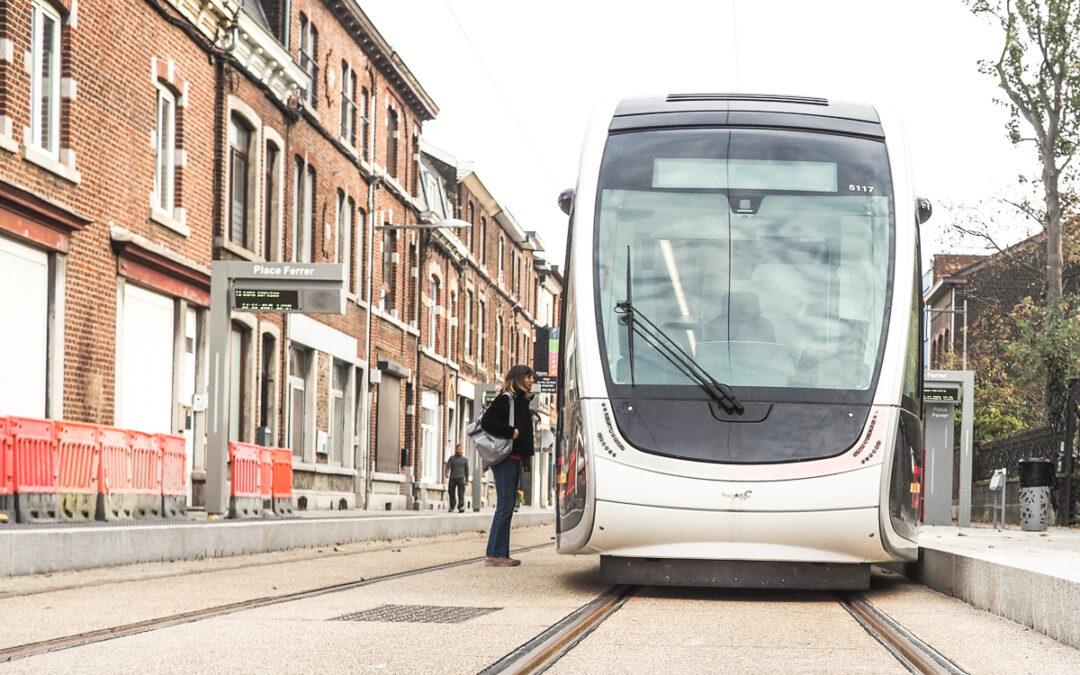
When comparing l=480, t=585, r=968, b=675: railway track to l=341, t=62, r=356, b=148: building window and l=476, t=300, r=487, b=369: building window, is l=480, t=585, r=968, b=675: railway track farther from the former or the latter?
l=476, t=300, r=487, b=369: building window

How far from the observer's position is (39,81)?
19219 millimetres

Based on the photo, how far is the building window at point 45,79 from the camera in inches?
747

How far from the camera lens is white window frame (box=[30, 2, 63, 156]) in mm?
18906

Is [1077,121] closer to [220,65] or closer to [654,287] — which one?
[220,65]

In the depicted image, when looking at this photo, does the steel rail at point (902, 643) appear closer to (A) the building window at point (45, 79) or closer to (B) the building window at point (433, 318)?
(A) the building window at point (45, 79)

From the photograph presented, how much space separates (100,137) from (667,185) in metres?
12.0

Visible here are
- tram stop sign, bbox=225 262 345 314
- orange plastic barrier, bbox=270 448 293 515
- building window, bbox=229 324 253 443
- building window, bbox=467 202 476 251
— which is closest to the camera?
tram stop sign, bbox=225 262 345 314

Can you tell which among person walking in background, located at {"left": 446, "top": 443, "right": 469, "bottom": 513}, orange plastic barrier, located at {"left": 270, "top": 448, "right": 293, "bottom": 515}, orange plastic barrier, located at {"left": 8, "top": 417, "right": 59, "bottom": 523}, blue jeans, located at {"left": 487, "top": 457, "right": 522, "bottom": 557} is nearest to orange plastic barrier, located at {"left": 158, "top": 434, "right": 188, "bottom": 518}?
orange plastic barrier, located at {"left": 270, "top": 448, "right": 293, "bottom": 515}

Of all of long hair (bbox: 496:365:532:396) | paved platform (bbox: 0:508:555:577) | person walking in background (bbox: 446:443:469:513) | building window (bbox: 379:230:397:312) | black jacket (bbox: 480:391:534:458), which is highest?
building window (bbox: 379:230:397:312)

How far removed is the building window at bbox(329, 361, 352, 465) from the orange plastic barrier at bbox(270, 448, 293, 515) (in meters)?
11.6

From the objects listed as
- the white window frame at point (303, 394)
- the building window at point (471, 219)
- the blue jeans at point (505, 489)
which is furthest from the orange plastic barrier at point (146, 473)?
the building window at point (471, 219)

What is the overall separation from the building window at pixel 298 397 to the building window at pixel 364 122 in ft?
22.3

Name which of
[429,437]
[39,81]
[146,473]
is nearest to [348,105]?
[429,437]

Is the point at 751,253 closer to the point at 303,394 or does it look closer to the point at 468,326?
the point at 303,394
